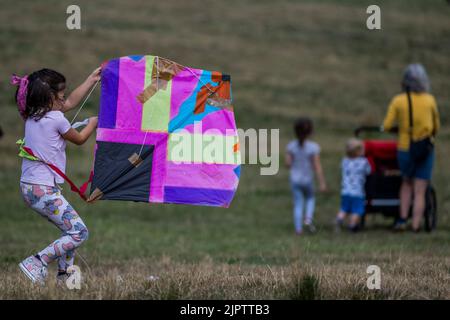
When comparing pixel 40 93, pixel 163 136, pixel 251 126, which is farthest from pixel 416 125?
pixel 251 126

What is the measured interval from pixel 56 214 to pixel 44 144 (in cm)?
57

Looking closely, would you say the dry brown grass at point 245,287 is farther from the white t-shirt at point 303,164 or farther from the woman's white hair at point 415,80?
the white t-shirt at point 303,164

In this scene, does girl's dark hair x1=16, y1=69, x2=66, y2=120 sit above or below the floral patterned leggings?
above

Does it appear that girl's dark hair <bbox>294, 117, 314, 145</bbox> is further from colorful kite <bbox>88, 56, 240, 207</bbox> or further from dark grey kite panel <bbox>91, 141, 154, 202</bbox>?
dark grey kite panel <bbox>91, 141, 154, 202</bbox>

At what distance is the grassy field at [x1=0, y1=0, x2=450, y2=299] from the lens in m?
6.45

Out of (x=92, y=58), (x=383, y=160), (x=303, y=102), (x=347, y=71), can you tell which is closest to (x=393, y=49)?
(x=347, y=71)

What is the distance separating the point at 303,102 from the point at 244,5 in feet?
55.8

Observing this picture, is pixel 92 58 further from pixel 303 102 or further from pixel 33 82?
pixel 33 82

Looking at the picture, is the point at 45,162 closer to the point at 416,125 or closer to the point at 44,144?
the point at 44,144

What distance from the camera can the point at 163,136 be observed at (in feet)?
23.3

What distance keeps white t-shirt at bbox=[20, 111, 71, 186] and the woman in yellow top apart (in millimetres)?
6845

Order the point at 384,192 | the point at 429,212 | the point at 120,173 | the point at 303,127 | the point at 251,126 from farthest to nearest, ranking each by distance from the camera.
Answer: the point at 251,126 → the point at 303,127 → the point at 384,192 → the point at 429,212 → the point at 120,173

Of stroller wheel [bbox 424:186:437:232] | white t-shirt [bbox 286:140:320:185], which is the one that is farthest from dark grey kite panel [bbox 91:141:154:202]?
white t-shirt [bbox 286:140:320:185]

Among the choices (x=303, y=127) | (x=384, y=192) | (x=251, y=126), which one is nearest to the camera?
(x=384, y=192)
